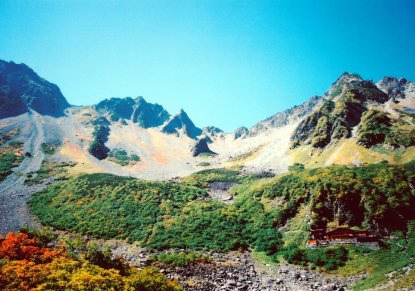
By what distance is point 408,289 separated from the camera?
26453mm

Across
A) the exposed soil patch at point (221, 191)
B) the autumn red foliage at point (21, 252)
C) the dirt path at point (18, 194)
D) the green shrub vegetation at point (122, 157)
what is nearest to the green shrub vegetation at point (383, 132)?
the exposed soil patch at point (221, 191)

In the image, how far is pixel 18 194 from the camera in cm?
8025

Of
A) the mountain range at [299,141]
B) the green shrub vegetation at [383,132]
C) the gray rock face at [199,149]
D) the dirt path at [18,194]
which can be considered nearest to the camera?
the dirt path at [18,194]

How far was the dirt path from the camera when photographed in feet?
196

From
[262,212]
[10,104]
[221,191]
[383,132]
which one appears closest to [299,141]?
[383,132]

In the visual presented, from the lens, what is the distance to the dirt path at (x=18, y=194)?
59656 mm

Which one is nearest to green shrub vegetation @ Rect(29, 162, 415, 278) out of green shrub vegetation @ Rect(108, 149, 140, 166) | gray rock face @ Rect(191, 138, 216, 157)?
green shrub vegetation @ Rect(108, 149, 140, 166)

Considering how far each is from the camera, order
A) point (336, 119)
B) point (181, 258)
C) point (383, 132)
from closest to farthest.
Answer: point (181, 258) < point (383, 132) < point (336, 119)

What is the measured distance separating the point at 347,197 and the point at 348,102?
85.3 metres

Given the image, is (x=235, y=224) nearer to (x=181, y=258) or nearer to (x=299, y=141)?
(x=181, y=258)

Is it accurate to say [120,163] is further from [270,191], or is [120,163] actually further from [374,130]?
[374,130]

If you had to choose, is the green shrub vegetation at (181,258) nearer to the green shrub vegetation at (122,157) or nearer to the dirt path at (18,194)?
the dirt path at (18,194)

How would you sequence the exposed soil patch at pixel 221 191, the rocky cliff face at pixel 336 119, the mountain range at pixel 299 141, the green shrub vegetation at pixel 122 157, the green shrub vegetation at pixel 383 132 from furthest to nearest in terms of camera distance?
the green shrub vegetation at pixel 122 157, the rocky cliff face at pixel 336 119, the mountain range at pixel 299 141, the green shrub vegetation at pixel 383 132, the exposed soil patch at pixel 221 191

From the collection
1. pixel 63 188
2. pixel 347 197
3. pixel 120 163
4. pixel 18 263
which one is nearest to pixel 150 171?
pixel 120 163
